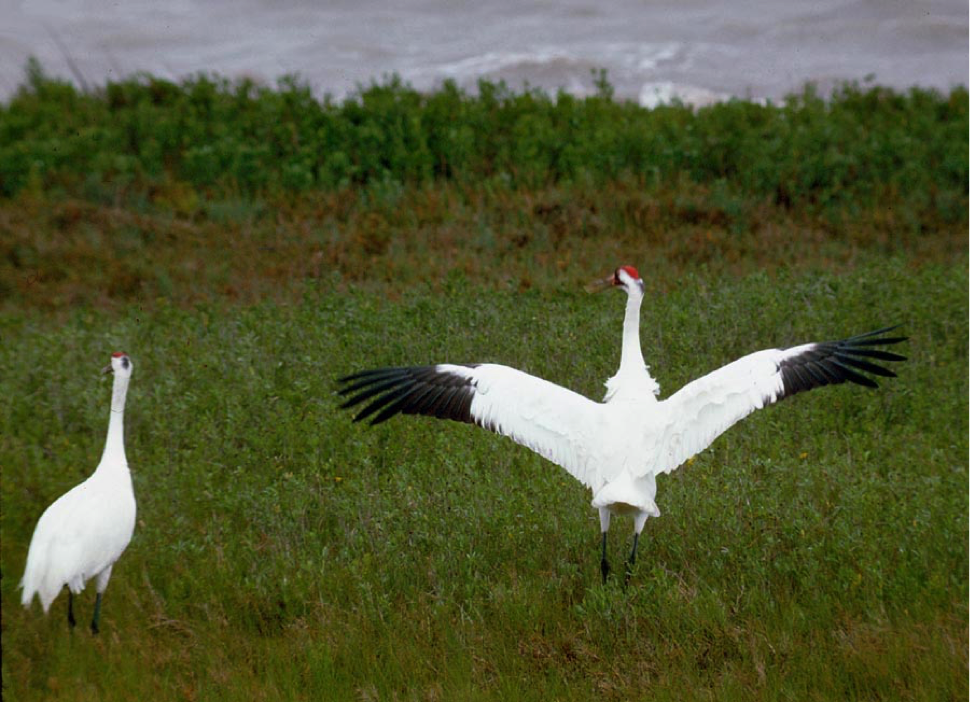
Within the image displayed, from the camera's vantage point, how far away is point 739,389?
582 cm

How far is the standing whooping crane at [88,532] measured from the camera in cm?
471

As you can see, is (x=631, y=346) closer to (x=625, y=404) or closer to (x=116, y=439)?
(x=625, y=404)

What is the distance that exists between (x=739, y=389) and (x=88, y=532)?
351 cm

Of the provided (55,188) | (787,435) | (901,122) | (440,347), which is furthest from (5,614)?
(901,122)

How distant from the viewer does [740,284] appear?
383 inches

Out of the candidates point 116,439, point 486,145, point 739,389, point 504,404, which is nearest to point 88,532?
point 116,439

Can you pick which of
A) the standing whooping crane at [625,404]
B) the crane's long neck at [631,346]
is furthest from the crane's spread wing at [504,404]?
the crane's long neck at [631,346]

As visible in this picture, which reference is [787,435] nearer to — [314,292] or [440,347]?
A: [440,347]

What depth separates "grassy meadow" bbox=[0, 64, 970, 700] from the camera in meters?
5.04

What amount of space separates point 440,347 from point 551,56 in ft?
40.1

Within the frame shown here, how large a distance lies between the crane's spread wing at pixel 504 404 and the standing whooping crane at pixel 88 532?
4.22 feet

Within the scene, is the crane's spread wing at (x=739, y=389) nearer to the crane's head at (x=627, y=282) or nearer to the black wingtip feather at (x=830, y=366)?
the black wingtip feather at (x=830, y=366)

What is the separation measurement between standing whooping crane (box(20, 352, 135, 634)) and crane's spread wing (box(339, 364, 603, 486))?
4.22ft

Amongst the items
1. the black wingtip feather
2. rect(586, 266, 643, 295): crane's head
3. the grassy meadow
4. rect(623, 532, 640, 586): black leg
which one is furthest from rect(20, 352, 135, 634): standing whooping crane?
the black wingtip feather
